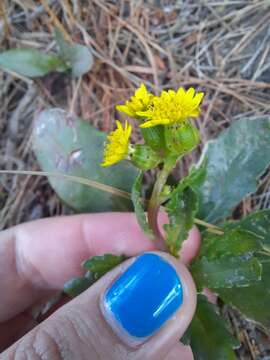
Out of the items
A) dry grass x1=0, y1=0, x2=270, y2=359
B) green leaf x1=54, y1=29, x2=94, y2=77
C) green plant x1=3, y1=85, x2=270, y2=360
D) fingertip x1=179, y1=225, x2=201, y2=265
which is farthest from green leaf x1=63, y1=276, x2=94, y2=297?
green leaf x1=54, y1=29, x2=94, y2=77

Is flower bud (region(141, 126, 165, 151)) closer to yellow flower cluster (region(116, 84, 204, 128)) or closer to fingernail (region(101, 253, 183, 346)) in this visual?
yellow flower cluster (region(116, 84, 204, 128))

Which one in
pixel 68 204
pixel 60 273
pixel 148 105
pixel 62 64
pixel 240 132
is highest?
pixel 148 105

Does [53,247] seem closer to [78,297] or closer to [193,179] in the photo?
[78,297]

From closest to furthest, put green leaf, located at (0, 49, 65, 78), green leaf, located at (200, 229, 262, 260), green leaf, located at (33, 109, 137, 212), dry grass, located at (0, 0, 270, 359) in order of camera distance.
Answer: green leaf, located at (200, 229, 262, 260), green leaf, located at (33, 109, 137, 212), dry grass, located at (0, 0, 270, 359), green leaf, located at (0, 49, 65, 78)

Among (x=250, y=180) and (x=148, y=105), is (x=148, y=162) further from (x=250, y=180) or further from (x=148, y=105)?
(x=250, y=180)

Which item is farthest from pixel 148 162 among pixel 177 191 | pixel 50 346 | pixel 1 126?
pixel 1 126

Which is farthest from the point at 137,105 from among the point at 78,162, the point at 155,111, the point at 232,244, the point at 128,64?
the point at 128,64
